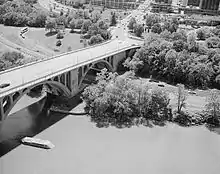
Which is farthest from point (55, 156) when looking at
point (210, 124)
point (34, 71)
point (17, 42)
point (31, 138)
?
point (17, 42)

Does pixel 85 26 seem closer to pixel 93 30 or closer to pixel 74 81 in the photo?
pixel 93 30

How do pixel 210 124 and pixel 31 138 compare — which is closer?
pixel 31 138

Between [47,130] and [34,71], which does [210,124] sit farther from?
[34,71]

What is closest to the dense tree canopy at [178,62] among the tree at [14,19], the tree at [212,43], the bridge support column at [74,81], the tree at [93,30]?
the tree at [212,43]

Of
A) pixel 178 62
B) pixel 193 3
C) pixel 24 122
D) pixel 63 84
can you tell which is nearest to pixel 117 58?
pixel 178 62

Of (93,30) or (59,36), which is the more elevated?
(93,30)

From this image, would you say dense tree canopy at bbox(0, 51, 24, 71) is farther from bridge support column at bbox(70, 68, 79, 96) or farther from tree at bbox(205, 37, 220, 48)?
tree at bbox(205, 37, 220, 48)

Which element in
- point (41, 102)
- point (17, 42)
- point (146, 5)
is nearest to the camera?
point (41, 102)

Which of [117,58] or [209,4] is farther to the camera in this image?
[209,4]
